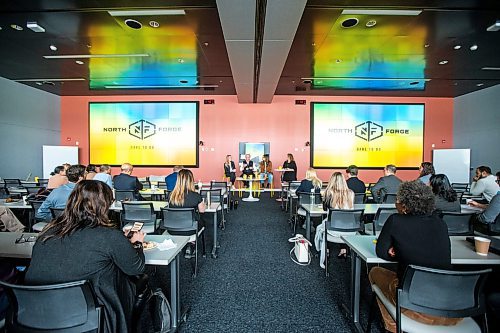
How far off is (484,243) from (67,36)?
7.22 meters

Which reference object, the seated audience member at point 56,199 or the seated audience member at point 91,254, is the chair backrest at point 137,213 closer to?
the seated audience member at point 56,199

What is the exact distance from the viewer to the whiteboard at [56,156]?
32.4ft

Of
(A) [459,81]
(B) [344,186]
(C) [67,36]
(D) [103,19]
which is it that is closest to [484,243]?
(B) [344,186]

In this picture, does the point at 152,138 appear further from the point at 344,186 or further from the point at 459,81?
the point at 459,81

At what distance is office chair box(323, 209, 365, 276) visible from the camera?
344cm

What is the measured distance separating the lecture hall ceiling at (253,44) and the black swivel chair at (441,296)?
3.60 m

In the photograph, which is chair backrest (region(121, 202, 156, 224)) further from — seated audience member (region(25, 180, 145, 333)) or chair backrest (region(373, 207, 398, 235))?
chair backrest (region(373, 207, 398, 235))

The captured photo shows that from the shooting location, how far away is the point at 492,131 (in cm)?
894

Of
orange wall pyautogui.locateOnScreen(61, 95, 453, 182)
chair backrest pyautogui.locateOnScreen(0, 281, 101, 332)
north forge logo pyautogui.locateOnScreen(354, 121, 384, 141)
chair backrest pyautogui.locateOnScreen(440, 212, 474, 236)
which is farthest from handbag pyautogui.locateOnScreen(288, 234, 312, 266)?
north forge logo pyautogui.locateOnScreen(354, 121, 384, 141)

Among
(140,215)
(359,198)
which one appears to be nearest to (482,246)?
(359,198)

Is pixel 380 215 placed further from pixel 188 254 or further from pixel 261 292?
pixel 188 254

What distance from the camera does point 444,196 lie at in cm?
343

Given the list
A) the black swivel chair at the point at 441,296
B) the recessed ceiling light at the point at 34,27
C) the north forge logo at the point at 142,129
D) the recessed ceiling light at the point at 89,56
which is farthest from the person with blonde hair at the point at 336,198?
the north forge logo at the point at 142,129

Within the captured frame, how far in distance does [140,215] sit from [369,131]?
376 inches
